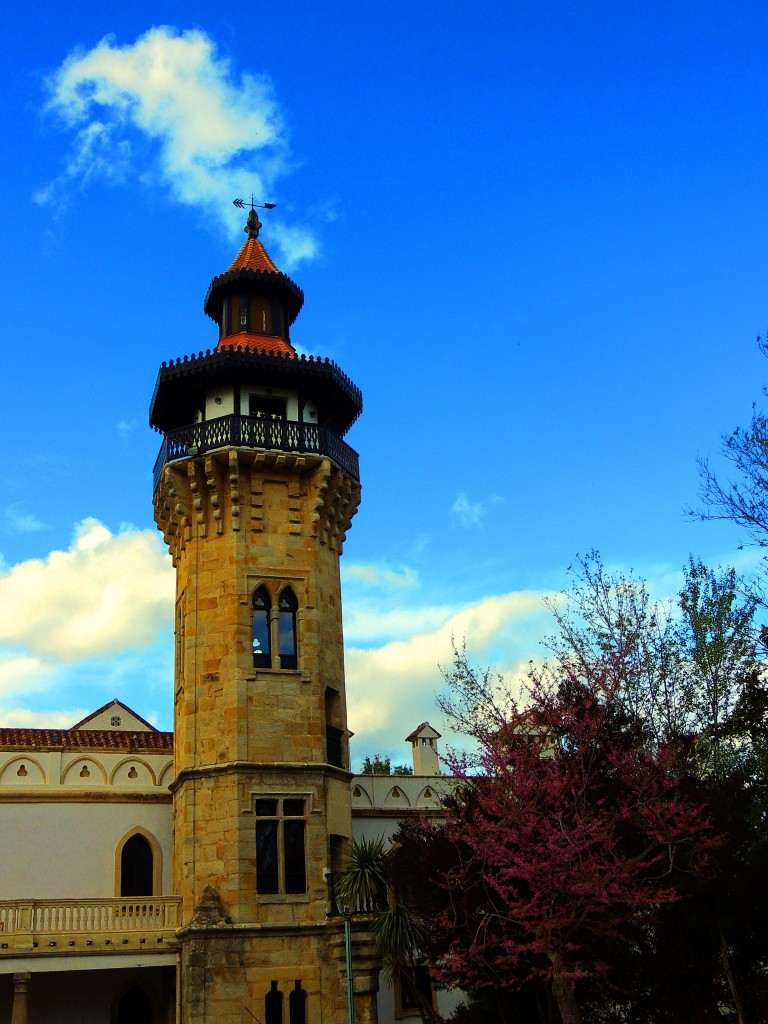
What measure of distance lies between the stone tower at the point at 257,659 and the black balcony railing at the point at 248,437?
4cm

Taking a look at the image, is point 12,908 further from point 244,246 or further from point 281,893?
point 244,246

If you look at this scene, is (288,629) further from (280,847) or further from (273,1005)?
(273,1005)

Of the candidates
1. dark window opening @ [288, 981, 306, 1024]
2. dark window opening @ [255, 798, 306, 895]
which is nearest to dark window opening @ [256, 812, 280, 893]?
dark window opening @ [255, 798, 306, 895]

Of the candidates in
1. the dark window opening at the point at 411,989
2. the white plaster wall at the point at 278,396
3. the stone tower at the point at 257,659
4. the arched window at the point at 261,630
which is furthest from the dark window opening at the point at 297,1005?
the white plaster wall at the point at 278,396

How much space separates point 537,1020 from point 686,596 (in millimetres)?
11317

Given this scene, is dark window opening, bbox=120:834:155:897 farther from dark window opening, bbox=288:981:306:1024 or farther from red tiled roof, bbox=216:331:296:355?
red tiled roof, bbox=216:331:296:355

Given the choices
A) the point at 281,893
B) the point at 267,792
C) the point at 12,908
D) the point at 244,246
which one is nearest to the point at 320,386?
the point at 244,246

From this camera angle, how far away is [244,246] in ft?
104

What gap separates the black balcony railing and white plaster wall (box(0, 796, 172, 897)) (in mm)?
8902

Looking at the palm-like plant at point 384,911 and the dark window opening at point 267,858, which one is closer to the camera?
the palm-like plant at point 384,911

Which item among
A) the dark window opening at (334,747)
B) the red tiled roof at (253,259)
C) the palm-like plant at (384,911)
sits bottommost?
the palm-like plant at (384,911)

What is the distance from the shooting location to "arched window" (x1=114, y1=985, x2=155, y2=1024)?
25.0 m

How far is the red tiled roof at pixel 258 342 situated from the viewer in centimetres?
2891

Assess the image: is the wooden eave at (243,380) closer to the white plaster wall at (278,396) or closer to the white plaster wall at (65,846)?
the white plaster wall at (278,396)
